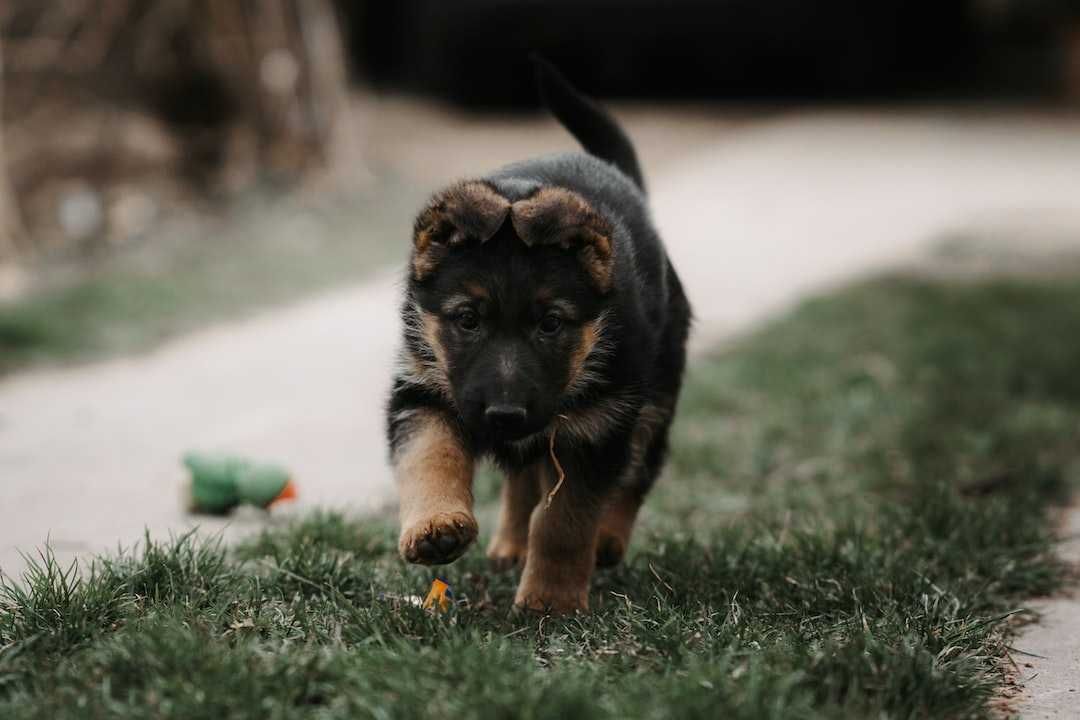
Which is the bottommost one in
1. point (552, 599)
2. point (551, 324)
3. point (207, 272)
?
point (207, 272)

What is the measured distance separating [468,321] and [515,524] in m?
0.97

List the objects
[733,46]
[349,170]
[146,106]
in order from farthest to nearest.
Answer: [733,46] → [349,170] → [146,106]

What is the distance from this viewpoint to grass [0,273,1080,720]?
2439 mm

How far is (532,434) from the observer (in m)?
3.10

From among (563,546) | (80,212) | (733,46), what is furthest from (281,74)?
(563,546)

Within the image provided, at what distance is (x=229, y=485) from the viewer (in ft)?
13.6

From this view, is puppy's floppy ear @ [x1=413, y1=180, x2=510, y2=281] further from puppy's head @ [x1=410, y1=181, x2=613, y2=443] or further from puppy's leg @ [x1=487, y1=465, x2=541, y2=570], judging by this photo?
puppy's leg @ [x1=487, y1=465, x2=541, y2=570]

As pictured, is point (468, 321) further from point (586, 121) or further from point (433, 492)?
point (586, 121)

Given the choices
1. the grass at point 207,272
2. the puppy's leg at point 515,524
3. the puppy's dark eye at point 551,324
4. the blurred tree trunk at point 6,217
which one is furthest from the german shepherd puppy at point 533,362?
the blurred tree trunk at point 6,217

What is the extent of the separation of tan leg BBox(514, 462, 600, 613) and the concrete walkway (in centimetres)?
113

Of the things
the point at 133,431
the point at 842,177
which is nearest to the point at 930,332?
the point at 133,431

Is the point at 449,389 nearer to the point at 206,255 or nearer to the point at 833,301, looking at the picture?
the point at 833,301

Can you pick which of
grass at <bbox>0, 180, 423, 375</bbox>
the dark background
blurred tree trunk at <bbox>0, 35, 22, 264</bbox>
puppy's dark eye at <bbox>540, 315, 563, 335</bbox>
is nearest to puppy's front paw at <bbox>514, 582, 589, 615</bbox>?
puppy's dark eye at <bbox>540, 315, 563, 335</bbox>

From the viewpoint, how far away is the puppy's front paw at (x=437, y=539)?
2938mm
